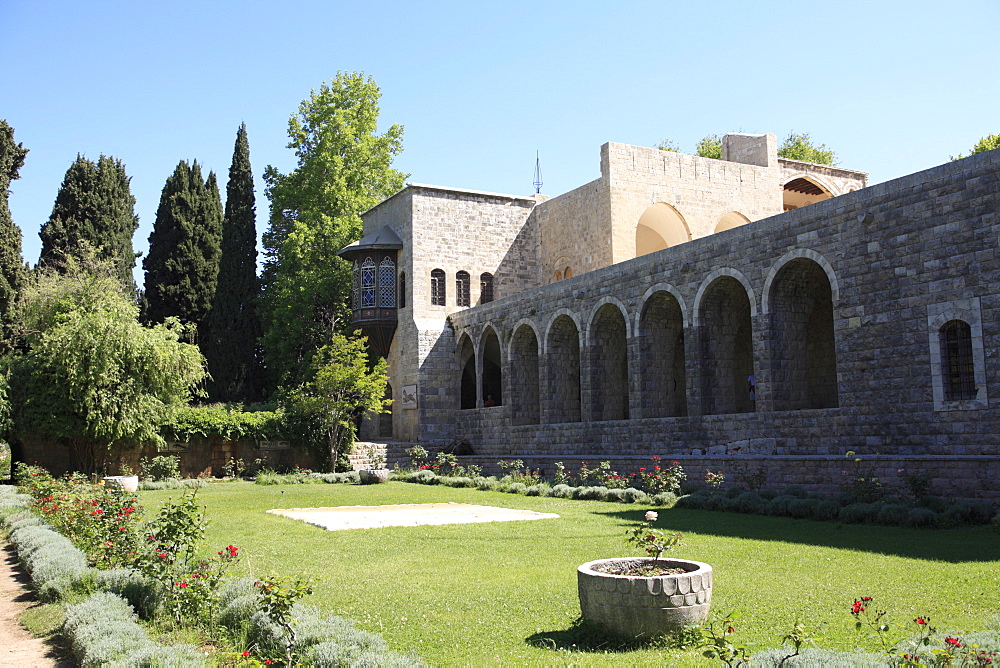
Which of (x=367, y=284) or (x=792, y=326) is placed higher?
(x=367, y=284)

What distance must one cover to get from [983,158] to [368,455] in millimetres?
19804

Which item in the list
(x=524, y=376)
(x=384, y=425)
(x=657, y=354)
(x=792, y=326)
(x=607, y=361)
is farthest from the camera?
(x=384, y=425)

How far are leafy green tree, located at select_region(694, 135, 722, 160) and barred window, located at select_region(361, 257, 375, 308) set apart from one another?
24.2 meters

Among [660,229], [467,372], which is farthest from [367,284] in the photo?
[660,229]

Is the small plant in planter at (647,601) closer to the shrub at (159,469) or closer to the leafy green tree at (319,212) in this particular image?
the shrub at (159,469)

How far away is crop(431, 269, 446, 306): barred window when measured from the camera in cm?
3119

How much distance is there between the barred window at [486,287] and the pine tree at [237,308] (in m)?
9.78

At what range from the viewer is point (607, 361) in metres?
23.6

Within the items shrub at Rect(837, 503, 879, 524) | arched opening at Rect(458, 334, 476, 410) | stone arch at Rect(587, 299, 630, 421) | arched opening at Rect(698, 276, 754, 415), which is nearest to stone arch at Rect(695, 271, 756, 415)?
arched opening at Rect(698, 276, 754, 415)

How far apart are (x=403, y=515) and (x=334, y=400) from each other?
12.8 meters

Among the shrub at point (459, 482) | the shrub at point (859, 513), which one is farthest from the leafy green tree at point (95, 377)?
the shrub at point (859, 513)

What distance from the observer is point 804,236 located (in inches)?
667

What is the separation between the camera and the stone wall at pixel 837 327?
545 inches

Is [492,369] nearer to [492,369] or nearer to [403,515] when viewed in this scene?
[492,369]
